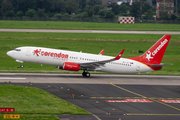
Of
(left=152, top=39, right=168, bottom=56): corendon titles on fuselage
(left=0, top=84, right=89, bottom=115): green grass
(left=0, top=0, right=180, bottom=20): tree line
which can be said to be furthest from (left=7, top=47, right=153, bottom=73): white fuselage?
(left=0, top=0, right=180, bottom=20): tree line

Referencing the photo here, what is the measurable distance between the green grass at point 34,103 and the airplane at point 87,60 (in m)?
11.1

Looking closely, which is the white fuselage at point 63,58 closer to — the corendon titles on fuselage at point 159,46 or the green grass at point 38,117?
the corendon titles on fuselage at point 159,46

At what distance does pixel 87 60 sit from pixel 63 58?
3732 millimetres

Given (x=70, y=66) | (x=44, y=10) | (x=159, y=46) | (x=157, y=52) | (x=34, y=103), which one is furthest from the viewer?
(x=44, y=10)

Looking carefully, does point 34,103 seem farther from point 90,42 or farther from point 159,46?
point 90,42

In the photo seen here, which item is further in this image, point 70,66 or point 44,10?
point 44,10

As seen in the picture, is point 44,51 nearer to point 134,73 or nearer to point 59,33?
point 134,73

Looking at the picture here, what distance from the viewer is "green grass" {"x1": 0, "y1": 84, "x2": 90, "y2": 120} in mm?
24578

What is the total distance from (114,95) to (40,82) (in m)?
11.2

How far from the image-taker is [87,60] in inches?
1805

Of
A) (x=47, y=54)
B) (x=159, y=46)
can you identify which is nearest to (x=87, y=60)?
(x=47, y=54)

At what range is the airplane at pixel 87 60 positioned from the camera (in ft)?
147

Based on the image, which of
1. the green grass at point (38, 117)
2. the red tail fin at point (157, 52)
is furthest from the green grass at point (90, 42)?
the green grass at point (38, 117)

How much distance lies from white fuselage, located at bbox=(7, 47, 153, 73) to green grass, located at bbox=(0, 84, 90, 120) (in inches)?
437
